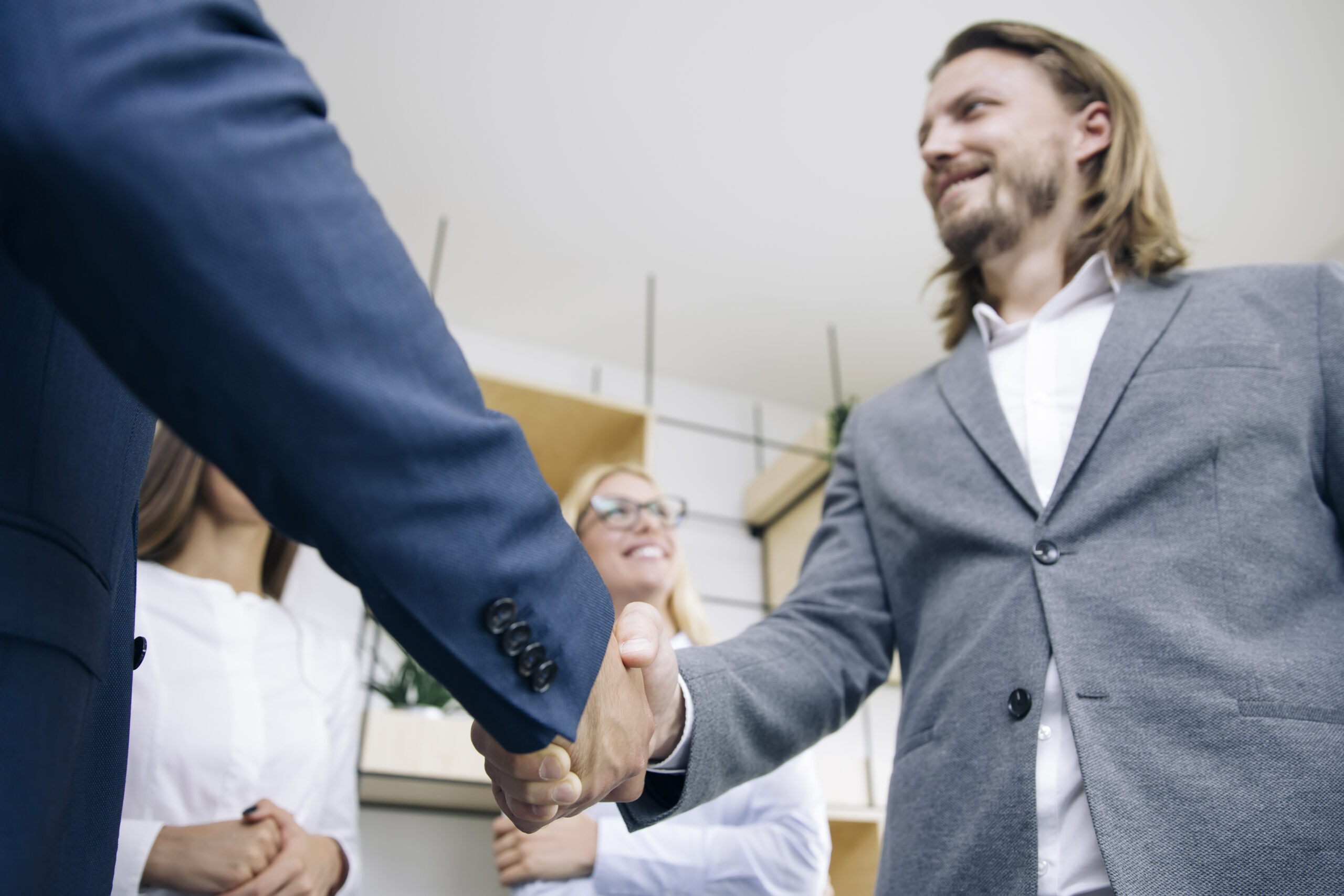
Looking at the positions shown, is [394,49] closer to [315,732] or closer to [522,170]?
[522,170]

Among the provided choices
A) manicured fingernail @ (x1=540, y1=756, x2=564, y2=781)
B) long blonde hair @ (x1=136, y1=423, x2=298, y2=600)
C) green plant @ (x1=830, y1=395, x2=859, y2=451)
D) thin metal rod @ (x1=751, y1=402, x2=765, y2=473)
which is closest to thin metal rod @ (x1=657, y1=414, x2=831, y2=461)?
thin metal rod @ (x1=751, y1=402, x2=765, y2=473)

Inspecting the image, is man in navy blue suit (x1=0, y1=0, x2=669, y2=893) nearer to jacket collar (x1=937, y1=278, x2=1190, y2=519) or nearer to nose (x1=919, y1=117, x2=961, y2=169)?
jacket collar (x1=937, y1=278, x2=1190, y2=519)

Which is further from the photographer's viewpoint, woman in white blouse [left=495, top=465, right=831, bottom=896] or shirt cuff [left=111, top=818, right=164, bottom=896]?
woman in white blouse [left=495, top=465, right=831, bottom=896]

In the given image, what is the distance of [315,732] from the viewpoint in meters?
1.63

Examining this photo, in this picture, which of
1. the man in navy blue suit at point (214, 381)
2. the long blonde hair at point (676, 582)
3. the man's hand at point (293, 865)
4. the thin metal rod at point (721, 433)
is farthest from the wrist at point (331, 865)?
the thin metal rod at point (721, 433)

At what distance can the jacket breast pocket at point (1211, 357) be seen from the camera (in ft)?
3.13

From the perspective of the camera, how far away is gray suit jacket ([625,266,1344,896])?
0.76 m

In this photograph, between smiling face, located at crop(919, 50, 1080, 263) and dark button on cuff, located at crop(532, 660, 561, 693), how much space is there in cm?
100

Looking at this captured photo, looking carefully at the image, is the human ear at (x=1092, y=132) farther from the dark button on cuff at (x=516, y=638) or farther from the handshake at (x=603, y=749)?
the dark button on cuff at (x=516, y=638)

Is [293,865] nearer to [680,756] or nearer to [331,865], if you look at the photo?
[331,865]

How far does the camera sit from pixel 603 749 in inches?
25.1

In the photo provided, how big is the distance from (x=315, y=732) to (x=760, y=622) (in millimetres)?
961

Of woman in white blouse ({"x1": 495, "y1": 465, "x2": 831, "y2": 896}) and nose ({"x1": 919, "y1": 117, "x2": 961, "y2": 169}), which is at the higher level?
nose ({"x1": 919, "y1": 117, "x2": 961, "y2": 169})

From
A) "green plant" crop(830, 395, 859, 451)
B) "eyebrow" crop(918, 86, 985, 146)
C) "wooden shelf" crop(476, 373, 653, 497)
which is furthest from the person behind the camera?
"green plant" crop(830, 395, 859, 451)
